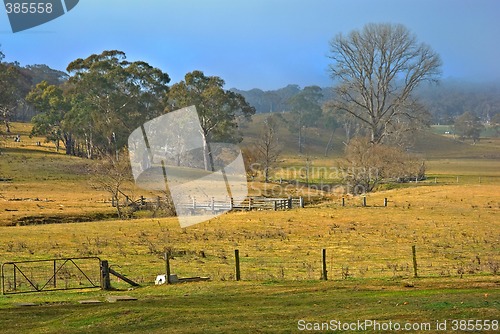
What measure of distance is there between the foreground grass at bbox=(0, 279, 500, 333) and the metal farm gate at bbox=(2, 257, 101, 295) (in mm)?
1308

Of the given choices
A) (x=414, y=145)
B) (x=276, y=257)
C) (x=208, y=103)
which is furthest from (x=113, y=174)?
(x=414, y=145)

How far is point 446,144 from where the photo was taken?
157875 mm

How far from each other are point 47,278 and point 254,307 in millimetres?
9898

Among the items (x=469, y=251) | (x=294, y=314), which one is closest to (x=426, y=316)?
(x=294, y=314)

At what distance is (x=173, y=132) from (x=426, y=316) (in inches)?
2914

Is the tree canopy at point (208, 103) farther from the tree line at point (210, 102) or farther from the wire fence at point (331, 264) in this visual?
the wire fence at point (331, 264)

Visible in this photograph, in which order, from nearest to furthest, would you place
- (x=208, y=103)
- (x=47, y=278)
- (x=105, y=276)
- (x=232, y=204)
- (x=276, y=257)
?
(x=105, y=276)
(x=47, y=278)
(x=276, y=257)
(x=232, y=204)
(x=208, y=103)

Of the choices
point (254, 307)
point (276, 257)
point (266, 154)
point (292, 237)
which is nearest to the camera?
point (254, 307)

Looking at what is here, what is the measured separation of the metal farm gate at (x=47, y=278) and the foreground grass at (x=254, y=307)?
1308mm

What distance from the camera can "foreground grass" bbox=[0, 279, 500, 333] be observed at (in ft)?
41.4

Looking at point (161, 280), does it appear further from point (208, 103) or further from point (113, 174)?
point (208, 103)

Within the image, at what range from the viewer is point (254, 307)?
1516 cm

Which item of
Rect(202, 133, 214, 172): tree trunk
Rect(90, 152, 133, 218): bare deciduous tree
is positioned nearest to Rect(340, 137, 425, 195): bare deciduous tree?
Rect(90, 152, 133, 218): bare deciduous tree

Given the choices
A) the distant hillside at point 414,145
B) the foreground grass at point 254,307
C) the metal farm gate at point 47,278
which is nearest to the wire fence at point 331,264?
the metal farm gate at point 47,278
